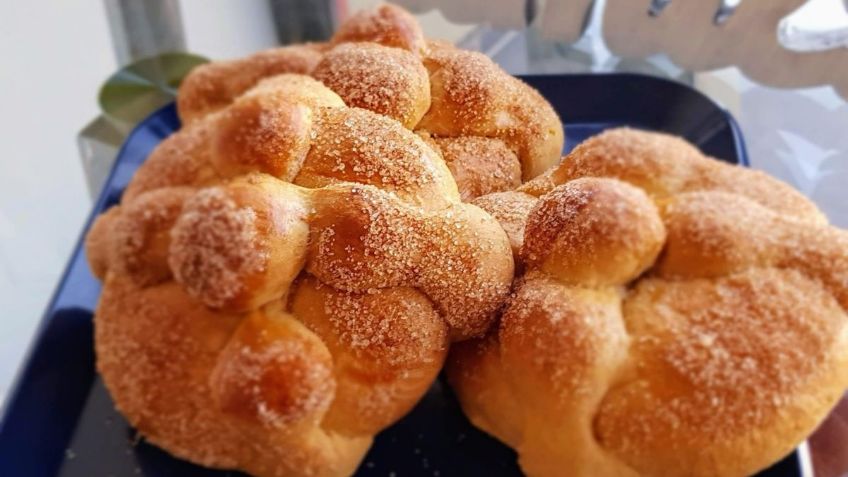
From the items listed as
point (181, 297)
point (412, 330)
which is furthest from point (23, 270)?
point (412, 330)

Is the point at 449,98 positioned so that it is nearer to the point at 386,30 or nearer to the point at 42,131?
the point at 386,30

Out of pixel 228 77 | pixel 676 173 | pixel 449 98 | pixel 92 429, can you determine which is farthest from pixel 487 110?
pixel 92 429

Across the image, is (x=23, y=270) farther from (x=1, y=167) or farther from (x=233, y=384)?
(x=233, y=384)

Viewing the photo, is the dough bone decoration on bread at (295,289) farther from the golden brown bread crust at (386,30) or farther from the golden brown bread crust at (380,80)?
the golden brown bread crust at (386,30)

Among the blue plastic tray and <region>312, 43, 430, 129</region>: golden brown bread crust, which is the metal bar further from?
<region>312, 43, 430, 129</region>: golden brown bread crust

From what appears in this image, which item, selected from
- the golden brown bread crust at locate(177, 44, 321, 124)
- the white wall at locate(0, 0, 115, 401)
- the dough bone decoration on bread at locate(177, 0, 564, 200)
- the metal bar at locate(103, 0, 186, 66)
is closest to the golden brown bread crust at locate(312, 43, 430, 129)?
the dough bone decoration on bread at locate(177, 0, 564, 200)
